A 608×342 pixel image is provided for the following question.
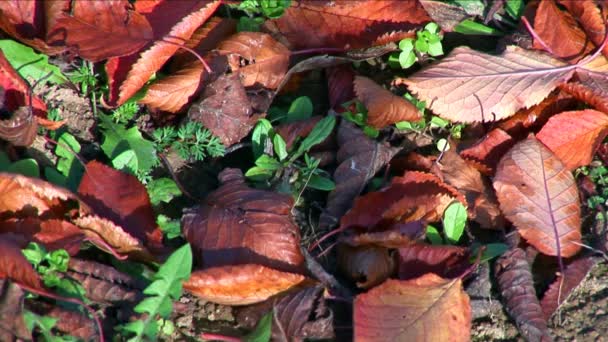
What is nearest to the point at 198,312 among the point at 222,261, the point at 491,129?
the point at 222,261

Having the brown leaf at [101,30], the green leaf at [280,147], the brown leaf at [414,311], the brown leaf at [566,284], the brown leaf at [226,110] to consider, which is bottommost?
the brown leaf at [566,284]

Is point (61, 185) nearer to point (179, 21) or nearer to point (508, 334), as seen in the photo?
point (179, 21)

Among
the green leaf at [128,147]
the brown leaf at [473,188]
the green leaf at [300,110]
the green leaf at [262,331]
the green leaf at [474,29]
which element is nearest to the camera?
the green leaf at [262,331]

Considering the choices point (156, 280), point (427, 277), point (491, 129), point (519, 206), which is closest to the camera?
point (156, 280)

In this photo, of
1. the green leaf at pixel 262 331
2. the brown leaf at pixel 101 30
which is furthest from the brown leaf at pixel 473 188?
the brown leaf at pixel 101 30

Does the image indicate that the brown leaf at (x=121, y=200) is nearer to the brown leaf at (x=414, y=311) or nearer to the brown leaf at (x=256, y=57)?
the brown leaf at (x=256, y=57)

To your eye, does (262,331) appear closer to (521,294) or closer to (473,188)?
(521,294)

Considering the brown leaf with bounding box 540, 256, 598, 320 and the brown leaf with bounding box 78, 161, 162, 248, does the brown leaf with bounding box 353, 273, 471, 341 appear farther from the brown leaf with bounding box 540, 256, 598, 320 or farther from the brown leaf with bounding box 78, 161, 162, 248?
the brown leaf with bounding box 78, 161, 162, 248
